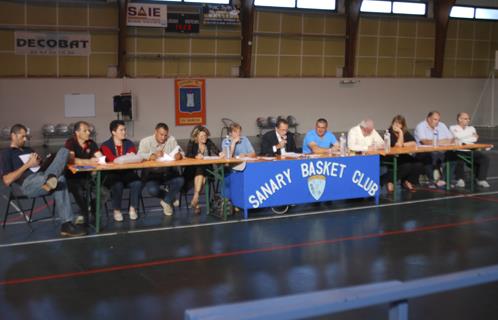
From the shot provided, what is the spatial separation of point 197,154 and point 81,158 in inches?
63.6

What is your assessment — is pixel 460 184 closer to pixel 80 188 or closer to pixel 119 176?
pixel 119 176

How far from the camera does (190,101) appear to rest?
68.0 feet

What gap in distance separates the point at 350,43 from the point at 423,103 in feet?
14.1

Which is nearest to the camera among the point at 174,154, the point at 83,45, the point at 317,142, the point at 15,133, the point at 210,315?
the point at 210,315

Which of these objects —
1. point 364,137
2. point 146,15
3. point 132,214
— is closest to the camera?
point 132,214

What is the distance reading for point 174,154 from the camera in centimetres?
876

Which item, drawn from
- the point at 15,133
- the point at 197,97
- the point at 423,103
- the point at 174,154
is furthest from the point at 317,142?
the point at 423,103

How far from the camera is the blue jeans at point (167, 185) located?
8.85m

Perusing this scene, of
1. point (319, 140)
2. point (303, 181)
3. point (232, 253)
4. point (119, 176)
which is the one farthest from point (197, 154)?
point (232, 253)

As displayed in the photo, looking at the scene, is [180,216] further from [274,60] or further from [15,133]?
[274,60]

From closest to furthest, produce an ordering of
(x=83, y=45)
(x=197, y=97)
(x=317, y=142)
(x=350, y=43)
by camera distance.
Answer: (x=317, y=142) → (x=83, y=45) → (x=197, y=97) → (x=350, y=43)

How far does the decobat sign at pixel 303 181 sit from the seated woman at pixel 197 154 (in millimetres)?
480

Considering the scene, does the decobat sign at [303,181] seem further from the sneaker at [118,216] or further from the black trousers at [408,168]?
the sneaker at [118,216]

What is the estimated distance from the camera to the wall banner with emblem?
20555mm
